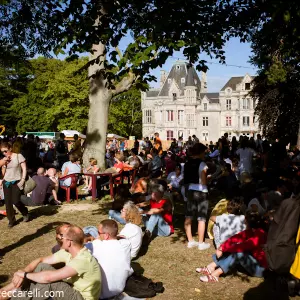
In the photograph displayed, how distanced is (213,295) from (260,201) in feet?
10.0

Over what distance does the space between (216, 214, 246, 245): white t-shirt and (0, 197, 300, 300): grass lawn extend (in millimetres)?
543

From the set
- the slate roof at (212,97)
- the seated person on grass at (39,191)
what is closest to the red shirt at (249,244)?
the seated person on grass at (39,191)

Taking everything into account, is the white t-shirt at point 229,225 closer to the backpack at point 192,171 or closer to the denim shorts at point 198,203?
the denim shorts at point 198,203

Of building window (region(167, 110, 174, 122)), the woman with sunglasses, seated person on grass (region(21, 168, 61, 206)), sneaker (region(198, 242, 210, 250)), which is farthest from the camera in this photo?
building window (region(167, 110, 174, 122))

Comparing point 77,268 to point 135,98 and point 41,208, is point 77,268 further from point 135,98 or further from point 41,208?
point 135,98

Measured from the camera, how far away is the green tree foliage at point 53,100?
5059cm

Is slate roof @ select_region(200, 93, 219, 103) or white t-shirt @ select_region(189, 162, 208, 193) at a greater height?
slate roof @ select_region(200, 93, 219, 103)

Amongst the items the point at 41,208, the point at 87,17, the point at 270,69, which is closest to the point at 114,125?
the point at 270,69

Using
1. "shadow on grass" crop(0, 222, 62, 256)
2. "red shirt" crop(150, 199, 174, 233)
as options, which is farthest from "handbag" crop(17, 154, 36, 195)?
"red shirt" crop(150, 199, 174, 233)

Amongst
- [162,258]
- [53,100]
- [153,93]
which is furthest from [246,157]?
[153,93]

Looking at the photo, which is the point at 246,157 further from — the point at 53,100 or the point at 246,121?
the point at 246,121

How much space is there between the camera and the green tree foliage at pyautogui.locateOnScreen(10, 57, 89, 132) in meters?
50.6

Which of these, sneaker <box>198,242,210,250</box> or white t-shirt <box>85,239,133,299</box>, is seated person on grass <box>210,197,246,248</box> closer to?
sneaker <box>198,242,210,250</box>

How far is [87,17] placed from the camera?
725 centimetres
